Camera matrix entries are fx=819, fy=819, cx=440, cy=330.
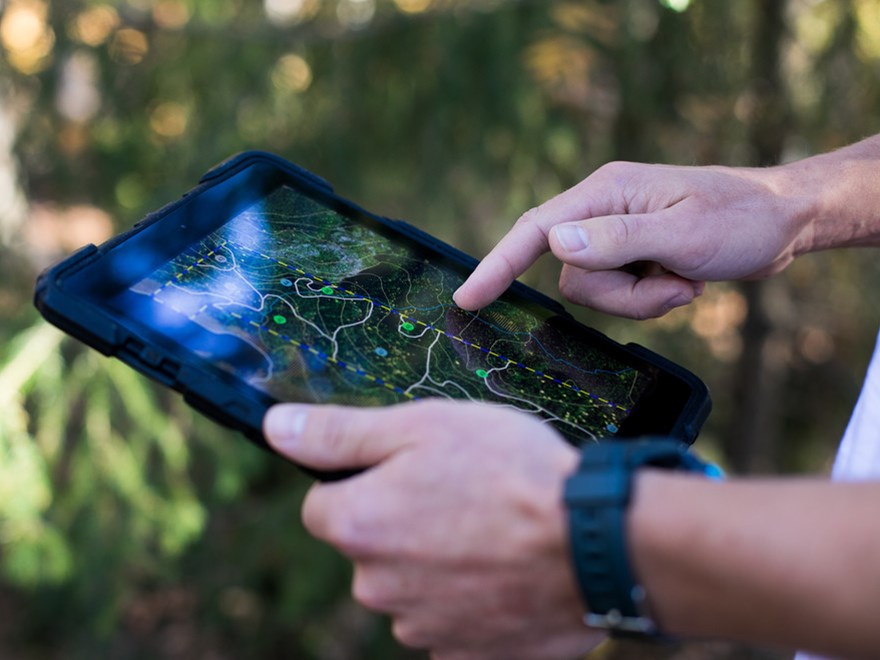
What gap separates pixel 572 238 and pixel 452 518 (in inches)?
23.3

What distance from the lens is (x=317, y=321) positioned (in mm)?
1286

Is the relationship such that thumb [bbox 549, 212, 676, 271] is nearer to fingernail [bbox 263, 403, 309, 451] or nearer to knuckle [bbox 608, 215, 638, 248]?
knuckle [bbox 608, 215, 638, 248]

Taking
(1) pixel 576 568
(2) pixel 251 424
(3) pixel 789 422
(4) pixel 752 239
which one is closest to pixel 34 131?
(2) pixel 251 424

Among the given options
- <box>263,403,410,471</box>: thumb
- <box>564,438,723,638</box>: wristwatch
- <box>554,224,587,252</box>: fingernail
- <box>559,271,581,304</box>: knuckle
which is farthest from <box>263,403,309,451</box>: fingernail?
<box>559,271,581,304</box>: knuckle

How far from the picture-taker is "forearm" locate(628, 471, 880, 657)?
2.71ft

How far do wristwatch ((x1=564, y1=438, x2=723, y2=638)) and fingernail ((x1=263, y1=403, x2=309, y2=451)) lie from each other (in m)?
0.35

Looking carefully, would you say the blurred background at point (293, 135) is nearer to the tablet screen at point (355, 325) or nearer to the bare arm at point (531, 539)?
the tablet screen at point (355, 325)

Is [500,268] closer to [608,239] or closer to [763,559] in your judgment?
[608,239]

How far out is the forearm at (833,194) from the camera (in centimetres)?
153


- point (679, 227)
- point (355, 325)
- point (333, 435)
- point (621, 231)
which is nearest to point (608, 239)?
point (621, 231)

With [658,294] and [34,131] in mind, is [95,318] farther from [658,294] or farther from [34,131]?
[34,131]

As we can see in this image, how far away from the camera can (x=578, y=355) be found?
4.55 ft

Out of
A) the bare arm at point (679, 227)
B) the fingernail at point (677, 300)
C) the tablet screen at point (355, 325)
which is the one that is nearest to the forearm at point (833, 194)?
the bare arm at point (679, 227)

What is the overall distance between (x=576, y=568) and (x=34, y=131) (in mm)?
2721
